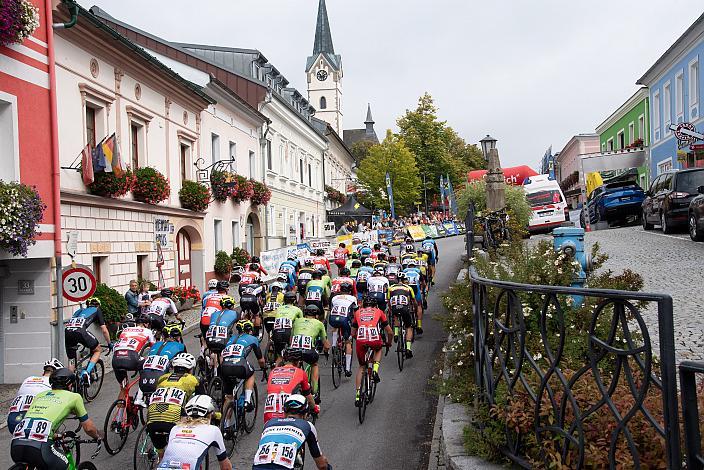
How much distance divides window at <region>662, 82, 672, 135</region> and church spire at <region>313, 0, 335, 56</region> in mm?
69887

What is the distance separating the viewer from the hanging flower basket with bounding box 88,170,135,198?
54.3 ft

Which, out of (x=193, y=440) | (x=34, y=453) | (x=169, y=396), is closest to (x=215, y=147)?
(x=169, y=396)

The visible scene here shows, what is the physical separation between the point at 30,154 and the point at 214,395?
6262mm

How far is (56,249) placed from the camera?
13.7 m

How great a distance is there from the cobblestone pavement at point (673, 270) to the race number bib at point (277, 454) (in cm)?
307

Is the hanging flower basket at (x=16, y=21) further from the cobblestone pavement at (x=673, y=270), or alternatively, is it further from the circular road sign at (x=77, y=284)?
the cobblestone pavement at (x=673, y=270)

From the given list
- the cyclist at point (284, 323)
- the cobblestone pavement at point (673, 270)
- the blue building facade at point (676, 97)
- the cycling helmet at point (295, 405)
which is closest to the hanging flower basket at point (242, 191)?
the cobblestone pavement at point (673, 270)

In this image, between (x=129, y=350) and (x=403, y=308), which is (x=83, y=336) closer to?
(x=129, y=350)

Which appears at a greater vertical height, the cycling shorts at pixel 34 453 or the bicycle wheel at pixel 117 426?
the cycling shorts at pixel 34 453

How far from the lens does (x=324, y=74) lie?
323 ft

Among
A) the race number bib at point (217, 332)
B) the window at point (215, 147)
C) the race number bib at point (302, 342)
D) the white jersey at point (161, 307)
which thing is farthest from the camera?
the window at point (215, 147)

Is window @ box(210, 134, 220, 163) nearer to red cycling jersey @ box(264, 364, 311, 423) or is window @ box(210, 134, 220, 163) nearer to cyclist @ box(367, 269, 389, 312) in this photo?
cyclist @ box(367, 269, 389, 312)

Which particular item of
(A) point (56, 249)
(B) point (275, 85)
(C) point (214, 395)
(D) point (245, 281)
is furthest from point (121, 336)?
(B) point (275, 85)

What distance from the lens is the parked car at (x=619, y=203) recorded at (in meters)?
29.2
